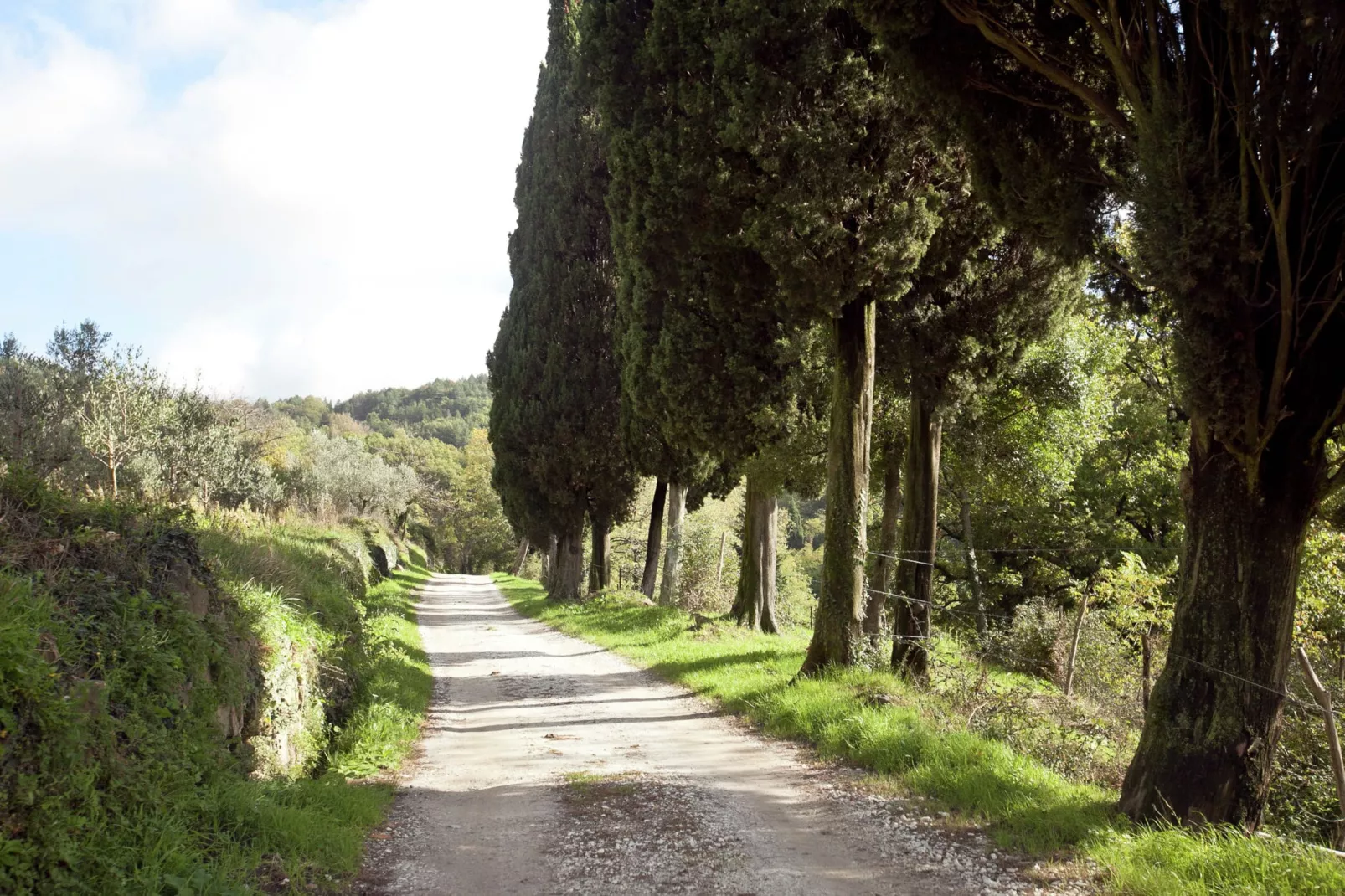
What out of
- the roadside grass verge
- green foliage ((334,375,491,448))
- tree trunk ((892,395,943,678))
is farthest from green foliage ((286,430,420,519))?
green foliage ((334,375,491,448))

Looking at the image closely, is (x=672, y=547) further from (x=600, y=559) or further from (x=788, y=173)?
(x=788, y=173)

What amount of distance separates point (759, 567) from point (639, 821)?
10.5 meters

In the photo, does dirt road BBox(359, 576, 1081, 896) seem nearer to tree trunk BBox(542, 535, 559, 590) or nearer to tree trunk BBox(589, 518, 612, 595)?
tree trunk BBox(589, 518, 612, 595)

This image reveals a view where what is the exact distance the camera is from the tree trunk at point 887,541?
1280cm

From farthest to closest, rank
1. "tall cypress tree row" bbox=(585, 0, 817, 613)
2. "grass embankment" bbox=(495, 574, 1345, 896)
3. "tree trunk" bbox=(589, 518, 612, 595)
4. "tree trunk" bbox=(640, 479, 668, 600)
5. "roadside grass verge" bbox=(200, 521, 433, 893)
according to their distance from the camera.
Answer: "tree trunk" bbox=(589, 518, 612, 595)
"tree trunk" bbox=(640, 479, 668, 600)
"tall cypress tree row" bbox=(585, 0, 817, 613)
"roadside grass verge" bbox=(200, 521, 433, 893)
"grass embankment" bbox=(495, 574, 1345, 896)

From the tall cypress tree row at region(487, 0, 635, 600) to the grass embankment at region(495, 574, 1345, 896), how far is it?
10773 mm

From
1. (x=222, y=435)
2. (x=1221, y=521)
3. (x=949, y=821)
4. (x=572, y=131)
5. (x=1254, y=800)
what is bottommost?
(x=949, y=821)

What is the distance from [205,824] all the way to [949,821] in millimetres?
4307

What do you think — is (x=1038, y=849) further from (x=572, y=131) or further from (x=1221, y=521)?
(x=572, y=131)

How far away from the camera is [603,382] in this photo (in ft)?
72.9

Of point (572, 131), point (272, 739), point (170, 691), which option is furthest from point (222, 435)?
point (170, 691)

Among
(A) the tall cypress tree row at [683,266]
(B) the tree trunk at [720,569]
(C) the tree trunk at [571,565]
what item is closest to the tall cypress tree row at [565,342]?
(C) the tree trunk at [571,565]

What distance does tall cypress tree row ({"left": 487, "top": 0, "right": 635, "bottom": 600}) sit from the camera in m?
22.1

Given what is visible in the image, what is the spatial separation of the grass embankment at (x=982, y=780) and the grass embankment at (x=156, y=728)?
3762 millimetres
